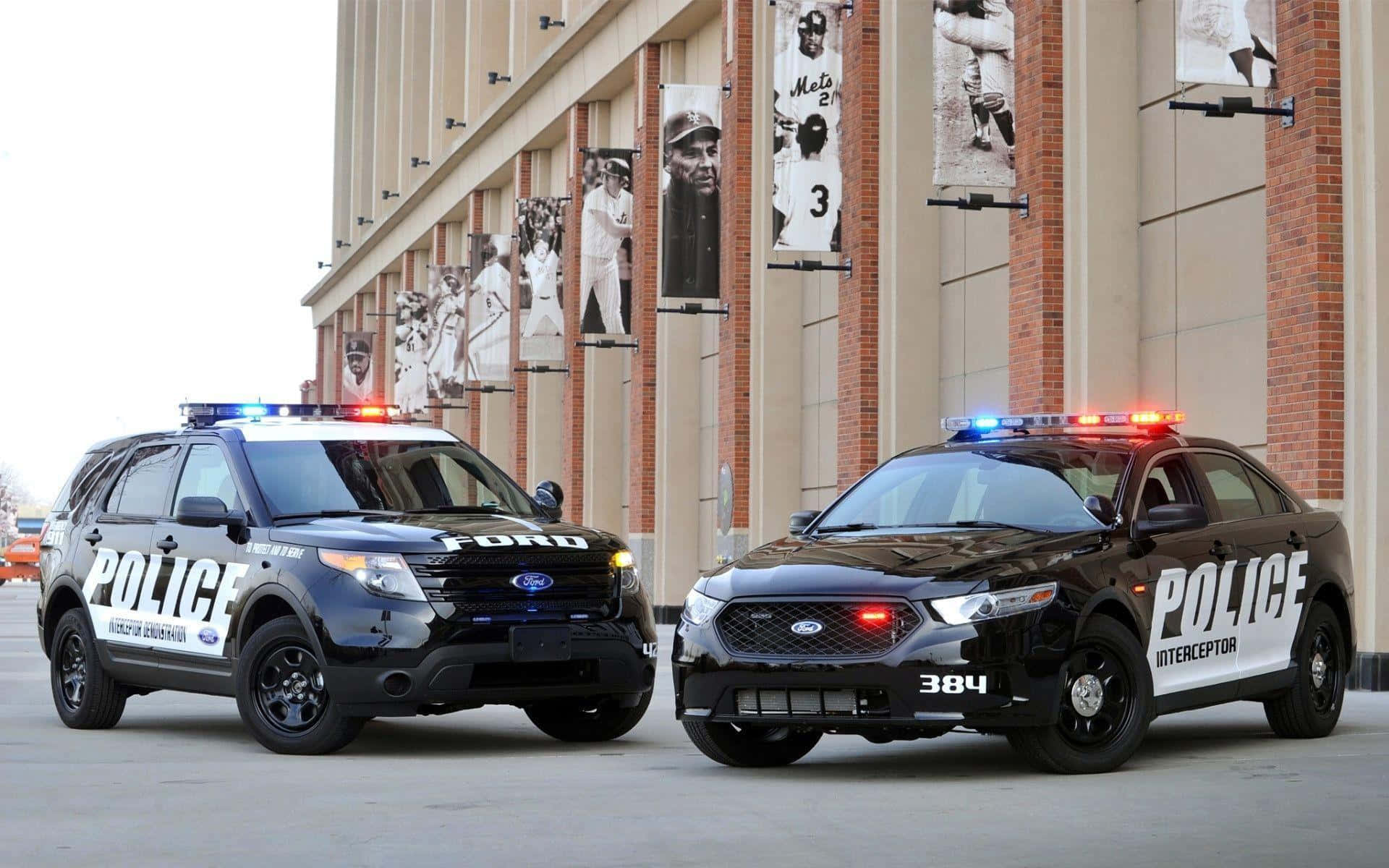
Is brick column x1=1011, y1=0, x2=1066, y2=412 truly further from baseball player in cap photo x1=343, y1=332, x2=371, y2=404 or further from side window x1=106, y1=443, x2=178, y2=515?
baseball player in cap photo x1=343, y1=332, x2=371, y2=404

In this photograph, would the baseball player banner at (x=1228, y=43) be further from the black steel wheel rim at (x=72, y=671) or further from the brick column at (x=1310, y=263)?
the black steel wheel rim at (x=72, y=671)

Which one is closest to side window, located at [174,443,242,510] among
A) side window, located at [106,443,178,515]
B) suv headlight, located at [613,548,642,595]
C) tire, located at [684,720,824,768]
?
side window, located at [106,443,178,515]

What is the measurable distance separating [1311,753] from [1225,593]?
2.86ft

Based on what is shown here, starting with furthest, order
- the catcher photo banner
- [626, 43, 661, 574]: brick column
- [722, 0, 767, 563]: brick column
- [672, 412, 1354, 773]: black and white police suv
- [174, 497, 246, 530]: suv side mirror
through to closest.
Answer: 1. the catcher photo banner
2. [626, 43, 661, 574]: brick column
3. [722, 0, 767, 563]: brick column
4. [174, 497, 246, 530]: suv side mirror
5. [672, 412, 1354, 773]: black and white police suv

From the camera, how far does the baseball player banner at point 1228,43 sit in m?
15.6

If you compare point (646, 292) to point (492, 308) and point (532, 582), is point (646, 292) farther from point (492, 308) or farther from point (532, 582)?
point (532, 582)

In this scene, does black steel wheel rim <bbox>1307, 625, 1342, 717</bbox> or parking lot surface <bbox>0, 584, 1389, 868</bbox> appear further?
black steel wheel rim <bbox>1307, 625, 1342, 717</bbox>

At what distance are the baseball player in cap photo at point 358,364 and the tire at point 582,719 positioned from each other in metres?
46.1

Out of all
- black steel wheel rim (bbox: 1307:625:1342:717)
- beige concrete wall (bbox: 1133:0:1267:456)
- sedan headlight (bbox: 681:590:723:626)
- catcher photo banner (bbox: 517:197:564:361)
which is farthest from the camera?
catcher photo banner (bbox: 517:197:564:361)

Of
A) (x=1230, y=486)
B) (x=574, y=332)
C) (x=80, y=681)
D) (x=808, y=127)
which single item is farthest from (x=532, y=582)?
(x=574, y=332)

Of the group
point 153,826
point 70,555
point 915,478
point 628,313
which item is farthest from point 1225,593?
point 628,313

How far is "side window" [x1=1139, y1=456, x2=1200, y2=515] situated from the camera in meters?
9.66

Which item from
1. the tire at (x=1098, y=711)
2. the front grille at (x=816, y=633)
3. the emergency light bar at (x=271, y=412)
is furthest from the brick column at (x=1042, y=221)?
the front grille at (x=816, y=633)

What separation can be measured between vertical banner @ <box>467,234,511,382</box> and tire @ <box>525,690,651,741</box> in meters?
29.7
